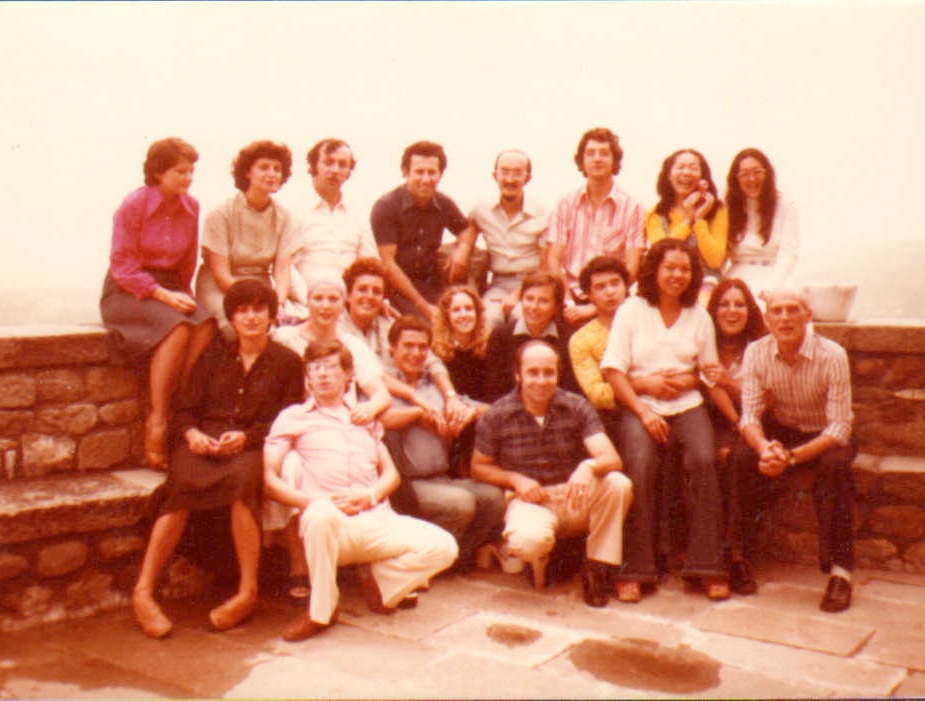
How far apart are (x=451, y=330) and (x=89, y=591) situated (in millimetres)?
2090

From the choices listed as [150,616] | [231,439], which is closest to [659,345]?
[231,439]

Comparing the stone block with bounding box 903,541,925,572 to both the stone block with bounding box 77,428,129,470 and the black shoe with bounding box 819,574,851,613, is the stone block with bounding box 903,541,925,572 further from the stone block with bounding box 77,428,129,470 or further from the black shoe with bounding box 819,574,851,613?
the stone block with bounding box 77,428,129,470

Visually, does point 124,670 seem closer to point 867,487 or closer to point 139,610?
point 139,610

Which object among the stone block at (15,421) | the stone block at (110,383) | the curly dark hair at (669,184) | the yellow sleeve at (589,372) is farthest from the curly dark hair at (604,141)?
the stone block at (15,421)

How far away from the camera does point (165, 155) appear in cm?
484

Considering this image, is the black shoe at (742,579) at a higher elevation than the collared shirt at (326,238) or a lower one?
lower

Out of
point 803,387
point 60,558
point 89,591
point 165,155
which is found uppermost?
point 165,155

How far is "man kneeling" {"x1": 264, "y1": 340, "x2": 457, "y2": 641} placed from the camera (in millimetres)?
4168

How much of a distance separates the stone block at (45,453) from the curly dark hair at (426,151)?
2.48 meters

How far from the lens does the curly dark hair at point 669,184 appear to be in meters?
5.86

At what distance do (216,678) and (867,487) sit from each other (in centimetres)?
323

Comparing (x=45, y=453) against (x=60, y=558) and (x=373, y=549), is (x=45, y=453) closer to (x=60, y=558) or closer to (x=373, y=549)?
(x=60, y=558)

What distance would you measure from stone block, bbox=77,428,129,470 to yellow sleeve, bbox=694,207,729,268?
3.18 metres

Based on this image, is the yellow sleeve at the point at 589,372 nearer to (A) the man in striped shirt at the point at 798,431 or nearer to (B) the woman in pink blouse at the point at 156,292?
(A) the man in striped shirt at the point at 798,431
